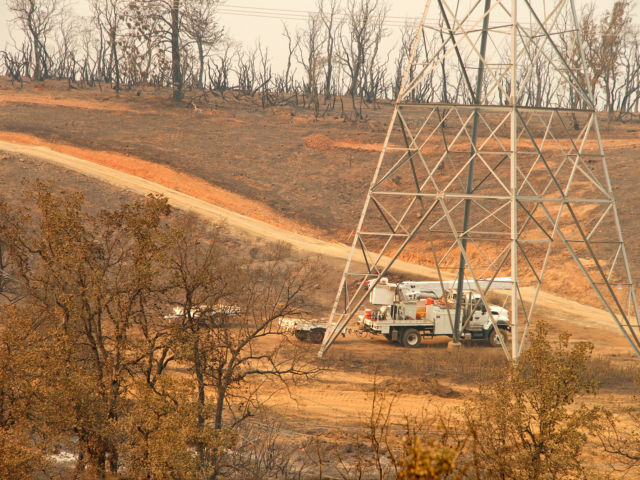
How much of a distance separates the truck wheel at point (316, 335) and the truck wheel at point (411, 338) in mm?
3505

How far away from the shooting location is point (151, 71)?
243 feet

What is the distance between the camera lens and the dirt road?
108 feet

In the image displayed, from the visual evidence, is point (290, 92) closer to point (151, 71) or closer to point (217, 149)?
point (151, 71)

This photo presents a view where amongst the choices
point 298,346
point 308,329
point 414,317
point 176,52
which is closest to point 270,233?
point 308,329

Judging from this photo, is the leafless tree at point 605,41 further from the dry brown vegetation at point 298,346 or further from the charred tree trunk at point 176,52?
the charred tree trunk at point 176,52

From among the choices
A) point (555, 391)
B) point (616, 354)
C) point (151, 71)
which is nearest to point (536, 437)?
point (555, 391)

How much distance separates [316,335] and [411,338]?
13.2 ft

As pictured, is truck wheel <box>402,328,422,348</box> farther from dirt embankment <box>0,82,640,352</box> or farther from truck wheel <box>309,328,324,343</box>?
dirt embankment <box>0,82,640,352</box>

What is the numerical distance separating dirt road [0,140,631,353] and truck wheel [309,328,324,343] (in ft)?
35.9

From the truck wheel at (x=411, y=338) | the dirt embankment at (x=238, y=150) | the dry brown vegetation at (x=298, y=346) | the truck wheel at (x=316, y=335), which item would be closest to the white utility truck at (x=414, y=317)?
the truck wheel at (x=411, y=338)

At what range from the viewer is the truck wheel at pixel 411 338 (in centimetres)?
2802

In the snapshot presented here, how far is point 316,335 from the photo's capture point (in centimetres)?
2811

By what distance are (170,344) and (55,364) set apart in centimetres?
227

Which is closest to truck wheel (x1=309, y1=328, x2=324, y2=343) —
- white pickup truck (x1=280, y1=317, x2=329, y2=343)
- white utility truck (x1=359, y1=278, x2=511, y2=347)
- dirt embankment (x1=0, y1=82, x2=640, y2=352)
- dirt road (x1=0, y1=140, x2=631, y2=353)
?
white pickup truck (x1=280, y1=317, x2=329, y2=343)
